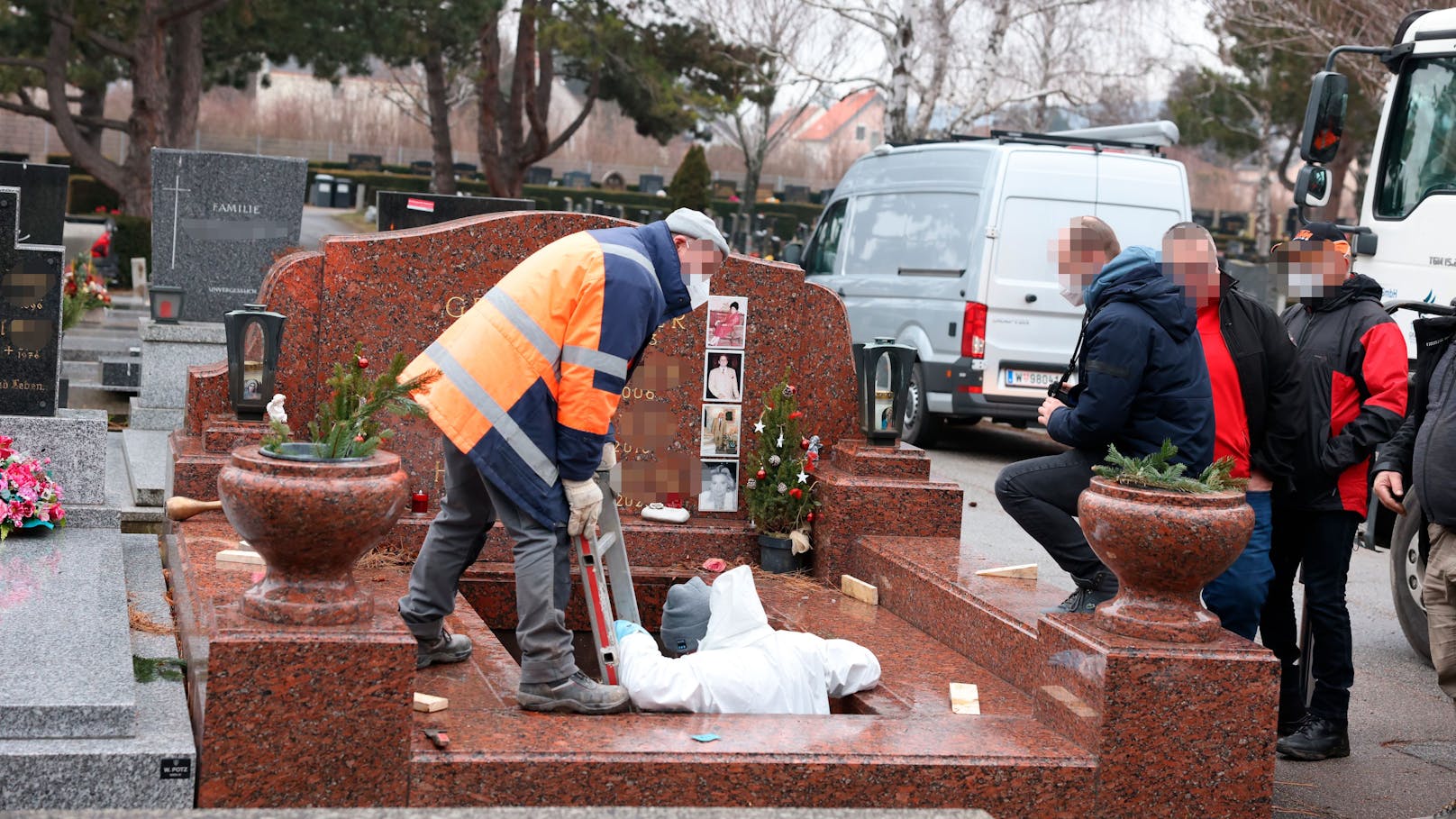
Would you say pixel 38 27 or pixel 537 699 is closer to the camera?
pixel 537 699

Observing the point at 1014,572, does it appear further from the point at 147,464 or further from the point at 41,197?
the point at 41,197

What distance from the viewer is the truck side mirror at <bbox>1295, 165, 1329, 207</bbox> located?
962 cm

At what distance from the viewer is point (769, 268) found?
7172 mm

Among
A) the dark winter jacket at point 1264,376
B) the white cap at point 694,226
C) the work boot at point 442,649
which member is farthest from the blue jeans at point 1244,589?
the work boot at point 442,649

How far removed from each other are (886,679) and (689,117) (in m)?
30.7

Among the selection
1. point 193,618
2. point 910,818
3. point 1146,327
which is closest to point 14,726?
point 193,618

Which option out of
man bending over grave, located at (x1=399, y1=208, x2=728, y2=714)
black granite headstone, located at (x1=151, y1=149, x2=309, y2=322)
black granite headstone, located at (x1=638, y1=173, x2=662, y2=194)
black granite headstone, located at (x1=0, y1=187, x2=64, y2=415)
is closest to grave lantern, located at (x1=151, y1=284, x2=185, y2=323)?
black granite headstone, located at (x1=151, y1=149, x2=309, y2=322)

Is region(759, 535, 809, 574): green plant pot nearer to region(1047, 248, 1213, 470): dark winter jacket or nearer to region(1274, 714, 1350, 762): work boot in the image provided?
region(1047, 248, 1213, 470): dark winter jacket

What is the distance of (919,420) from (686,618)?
7771 millimetres

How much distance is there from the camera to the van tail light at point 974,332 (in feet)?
41.1

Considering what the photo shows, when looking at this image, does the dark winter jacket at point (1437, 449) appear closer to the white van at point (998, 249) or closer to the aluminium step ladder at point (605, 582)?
the aluminium step ladder at point (605, 582)

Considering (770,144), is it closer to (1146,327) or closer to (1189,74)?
(1189,74)

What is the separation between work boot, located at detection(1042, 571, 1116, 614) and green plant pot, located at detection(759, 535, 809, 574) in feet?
5.99

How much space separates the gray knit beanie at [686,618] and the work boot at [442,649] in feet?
3.01
